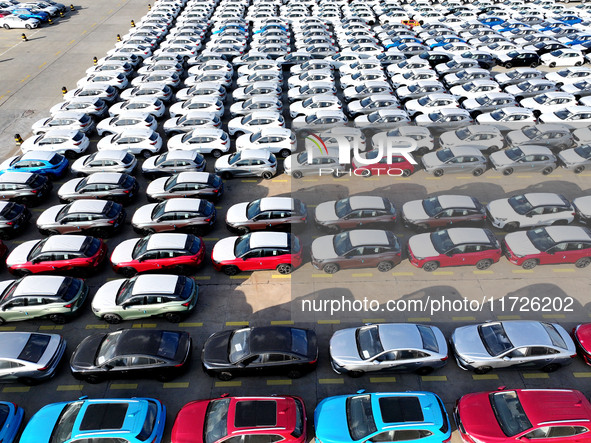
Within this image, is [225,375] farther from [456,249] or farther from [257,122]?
[257,122]

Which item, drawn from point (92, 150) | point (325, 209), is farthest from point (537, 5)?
point (92, 150)

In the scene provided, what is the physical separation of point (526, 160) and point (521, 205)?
13.9 feet

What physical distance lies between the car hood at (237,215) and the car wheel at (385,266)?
562 centimetres

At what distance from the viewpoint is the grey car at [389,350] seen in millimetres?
11633

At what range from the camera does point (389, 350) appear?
11555mm

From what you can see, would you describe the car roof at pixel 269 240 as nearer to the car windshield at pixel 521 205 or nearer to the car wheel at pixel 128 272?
the car wheel at pixel 128 272

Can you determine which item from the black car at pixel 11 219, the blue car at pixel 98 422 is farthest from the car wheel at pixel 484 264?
the black car at pixel 11 219

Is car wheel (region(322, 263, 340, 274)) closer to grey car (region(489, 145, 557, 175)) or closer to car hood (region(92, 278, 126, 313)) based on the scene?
car hood (region(92, 278, 126, 313))

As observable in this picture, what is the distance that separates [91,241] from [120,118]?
10251mm

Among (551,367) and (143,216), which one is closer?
(551,367)

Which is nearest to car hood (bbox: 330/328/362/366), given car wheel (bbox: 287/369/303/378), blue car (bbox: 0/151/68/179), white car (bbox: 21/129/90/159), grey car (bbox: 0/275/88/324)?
car wheel (bbox: 287/369/303/378)

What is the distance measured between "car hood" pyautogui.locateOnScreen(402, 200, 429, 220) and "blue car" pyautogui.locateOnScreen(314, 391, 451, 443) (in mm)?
7818

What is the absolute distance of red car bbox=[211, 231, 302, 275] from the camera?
15.1 meters

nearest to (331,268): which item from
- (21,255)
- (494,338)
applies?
(494,338)
